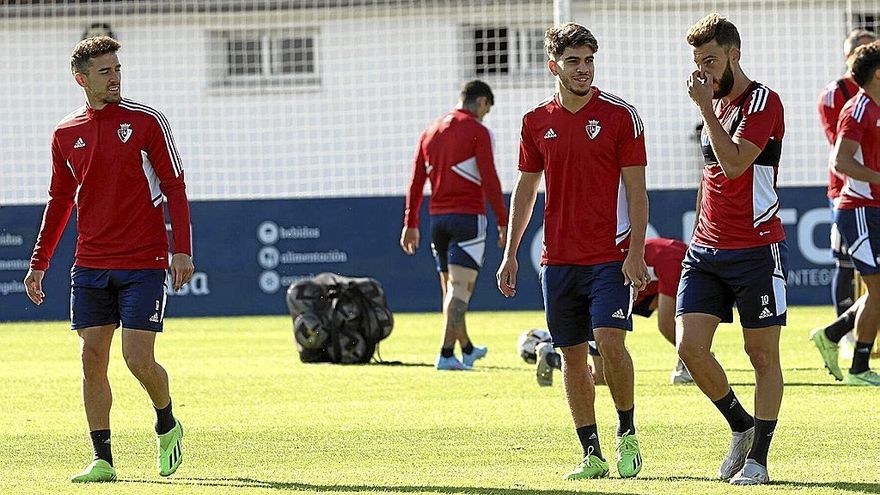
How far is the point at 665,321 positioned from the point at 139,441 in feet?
12.6

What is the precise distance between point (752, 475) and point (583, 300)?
1073 millimetres

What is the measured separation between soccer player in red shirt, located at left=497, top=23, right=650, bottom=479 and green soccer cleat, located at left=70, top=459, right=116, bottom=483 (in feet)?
6.75

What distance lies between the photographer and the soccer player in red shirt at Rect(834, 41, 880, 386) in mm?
10000

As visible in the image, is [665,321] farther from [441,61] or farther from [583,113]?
[441,61]

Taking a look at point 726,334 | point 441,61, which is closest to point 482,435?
point 726,334

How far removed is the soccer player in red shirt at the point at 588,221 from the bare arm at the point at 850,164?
10.6 ft

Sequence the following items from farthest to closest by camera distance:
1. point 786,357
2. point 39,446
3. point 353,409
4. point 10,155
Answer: point 10,155 < point 786,357 < point 353,409 < point 39,446

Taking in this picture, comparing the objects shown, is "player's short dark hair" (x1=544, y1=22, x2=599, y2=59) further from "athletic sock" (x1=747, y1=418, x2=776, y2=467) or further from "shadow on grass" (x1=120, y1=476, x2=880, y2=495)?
"shadow on grass" (x1=120, y1=476, x2=880, y2=495)

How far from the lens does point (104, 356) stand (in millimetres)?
7312

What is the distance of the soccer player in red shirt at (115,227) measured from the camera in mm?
7207

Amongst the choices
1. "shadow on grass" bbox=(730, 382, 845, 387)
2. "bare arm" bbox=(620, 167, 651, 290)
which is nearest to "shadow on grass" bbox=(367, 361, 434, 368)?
"shadow on grass" bbox=(730, 382, 845, 387)

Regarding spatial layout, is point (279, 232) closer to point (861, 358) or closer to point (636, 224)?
point (861, 358)

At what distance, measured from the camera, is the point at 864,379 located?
10672 millimetres

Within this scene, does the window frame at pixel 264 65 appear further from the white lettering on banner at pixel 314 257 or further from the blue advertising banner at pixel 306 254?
the white lettering on banner at pixel 314 257
